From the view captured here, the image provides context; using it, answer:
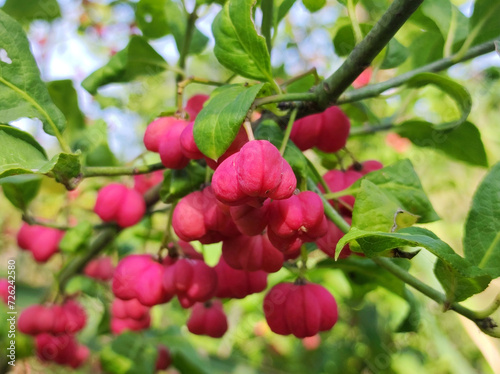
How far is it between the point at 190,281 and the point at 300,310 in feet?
0.58

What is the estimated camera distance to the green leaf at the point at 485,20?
0.81m

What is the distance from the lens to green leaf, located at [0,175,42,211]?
100 centimetres

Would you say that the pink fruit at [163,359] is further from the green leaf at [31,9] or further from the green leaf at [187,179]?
the green leaf at [31,9]

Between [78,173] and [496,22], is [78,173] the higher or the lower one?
the lower one

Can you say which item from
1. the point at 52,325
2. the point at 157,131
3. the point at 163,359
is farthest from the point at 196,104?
the point at 163,359

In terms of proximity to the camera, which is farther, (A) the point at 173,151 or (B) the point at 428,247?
(A) the point at 173,151

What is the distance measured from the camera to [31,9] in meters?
1.12

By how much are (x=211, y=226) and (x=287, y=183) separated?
0.17m

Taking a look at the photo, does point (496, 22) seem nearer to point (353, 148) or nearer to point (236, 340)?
point (353, 148)

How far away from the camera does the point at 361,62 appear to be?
619 millimetres

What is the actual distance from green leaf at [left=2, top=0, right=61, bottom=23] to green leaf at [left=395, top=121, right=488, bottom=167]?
2.64 ft

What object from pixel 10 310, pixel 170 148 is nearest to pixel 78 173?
pixel 170 148

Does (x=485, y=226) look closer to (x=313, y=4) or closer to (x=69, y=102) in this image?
(x=313, y=4)

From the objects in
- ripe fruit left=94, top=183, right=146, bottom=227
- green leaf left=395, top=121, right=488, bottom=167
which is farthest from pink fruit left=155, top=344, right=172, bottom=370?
green leaf left=395, top=121, right=488, bottom=167
